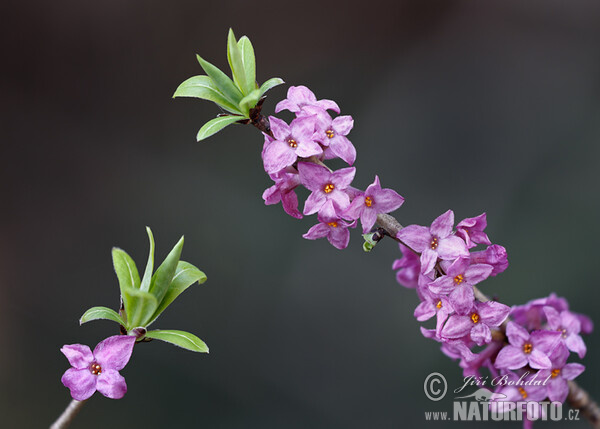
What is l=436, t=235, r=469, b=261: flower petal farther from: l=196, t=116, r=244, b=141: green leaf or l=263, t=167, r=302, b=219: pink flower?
l=196, t=116, r=244, b=141: green leaf

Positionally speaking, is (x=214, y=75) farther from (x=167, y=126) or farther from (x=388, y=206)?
(x=167, y=126)

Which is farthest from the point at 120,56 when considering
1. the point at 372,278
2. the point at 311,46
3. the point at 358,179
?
the point at 372,278

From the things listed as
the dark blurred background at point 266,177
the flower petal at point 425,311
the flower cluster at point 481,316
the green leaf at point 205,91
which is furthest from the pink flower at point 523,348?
the dark blurred background at point 266,177

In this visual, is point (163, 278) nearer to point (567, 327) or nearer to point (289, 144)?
point (289, 144)

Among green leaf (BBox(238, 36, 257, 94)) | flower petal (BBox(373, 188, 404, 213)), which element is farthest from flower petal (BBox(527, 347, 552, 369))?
green leaf (BBox(238, 36, 257, 94))
